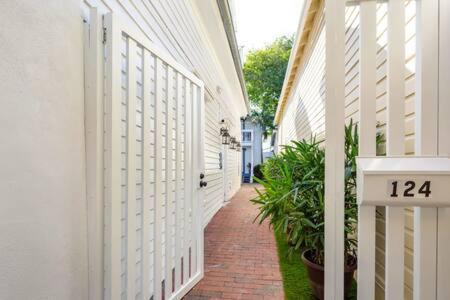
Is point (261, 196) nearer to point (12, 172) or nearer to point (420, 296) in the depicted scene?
point (420, 296)

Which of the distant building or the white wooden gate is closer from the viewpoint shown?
the white wooden gate

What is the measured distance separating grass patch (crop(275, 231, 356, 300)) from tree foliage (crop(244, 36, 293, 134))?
16.2m

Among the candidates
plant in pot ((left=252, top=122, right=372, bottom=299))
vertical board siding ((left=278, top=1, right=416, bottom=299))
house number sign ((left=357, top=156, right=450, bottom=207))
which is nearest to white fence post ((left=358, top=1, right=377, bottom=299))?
house number sign ((left=357, top=156, right=450, bottom=207))

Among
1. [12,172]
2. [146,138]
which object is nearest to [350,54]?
[146,138]

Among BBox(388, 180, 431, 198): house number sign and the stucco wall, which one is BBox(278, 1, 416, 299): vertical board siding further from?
the stucco wall

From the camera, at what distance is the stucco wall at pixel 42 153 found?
106 centimetres

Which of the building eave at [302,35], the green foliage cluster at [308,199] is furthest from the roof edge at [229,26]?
the green foliage cluster at [308,199]

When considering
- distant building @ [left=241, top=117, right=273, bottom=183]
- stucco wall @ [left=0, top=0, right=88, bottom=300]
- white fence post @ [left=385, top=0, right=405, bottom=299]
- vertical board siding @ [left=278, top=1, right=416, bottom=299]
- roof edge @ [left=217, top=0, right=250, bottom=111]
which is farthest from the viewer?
distant building @ [left=241, top=117, right=273, bottom=183]

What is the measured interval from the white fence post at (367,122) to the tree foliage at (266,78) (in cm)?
1776

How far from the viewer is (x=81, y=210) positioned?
1.47 meters

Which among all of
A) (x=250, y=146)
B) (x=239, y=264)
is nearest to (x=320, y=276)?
(x=239, y=264)

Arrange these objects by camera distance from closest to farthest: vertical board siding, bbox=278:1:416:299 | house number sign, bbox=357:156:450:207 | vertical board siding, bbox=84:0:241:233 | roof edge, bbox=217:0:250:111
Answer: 1. house number sign, bbox=357:156:450:207
2. vertical board siding, bbox=278:1:416:299
3. vertical board siding, bbox=84:0:241:233
4. roof edge, bbox=217:0:250:111

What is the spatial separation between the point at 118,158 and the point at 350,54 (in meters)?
2.74

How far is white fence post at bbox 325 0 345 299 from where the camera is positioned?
1.40 metres
